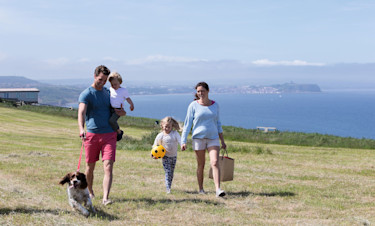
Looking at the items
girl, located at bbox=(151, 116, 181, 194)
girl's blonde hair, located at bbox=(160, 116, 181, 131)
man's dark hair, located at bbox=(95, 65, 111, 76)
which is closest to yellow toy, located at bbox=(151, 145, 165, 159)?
girl, located at bbox=(151, 116, 181, 194)

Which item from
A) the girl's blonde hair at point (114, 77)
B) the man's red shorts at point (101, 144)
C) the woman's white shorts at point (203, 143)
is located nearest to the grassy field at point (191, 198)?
the man's red shorts at point (101, 144)

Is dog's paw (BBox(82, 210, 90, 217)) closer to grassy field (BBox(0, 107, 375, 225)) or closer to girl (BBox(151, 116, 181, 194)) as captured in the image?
grassy field (BBox(0, 107, 375, 225))

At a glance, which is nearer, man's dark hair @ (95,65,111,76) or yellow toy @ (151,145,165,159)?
man's dark hair @ (95,65,111,76)

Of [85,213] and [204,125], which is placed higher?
[204,125]

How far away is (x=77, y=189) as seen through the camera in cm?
663

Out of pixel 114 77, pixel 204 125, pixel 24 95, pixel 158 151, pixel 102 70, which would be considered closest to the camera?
pixel 102 70

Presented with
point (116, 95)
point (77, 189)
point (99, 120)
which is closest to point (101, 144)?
point (99, 120)

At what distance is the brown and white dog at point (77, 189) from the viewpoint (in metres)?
6.56

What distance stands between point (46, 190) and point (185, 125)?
3.01 metres

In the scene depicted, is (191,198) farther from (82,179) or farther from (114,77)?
(114,77)

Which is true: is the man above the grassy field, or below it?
above

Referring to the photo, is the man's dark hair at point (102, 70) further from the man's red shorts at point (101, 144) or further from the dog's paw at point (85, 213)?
the dog's paw at point (85, 213)

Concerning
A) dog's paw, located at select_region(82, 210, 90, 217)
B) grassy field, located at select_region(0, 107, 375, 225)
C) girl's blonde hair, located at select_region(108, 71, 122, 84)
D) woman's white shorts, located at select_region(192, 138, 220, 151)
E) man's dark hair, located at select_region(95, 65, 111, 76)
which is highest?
man's dark hair, located at select_region(95, 65, 111, 76)

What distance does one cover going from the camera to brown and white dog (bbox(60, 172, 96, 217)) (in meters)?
6.56
